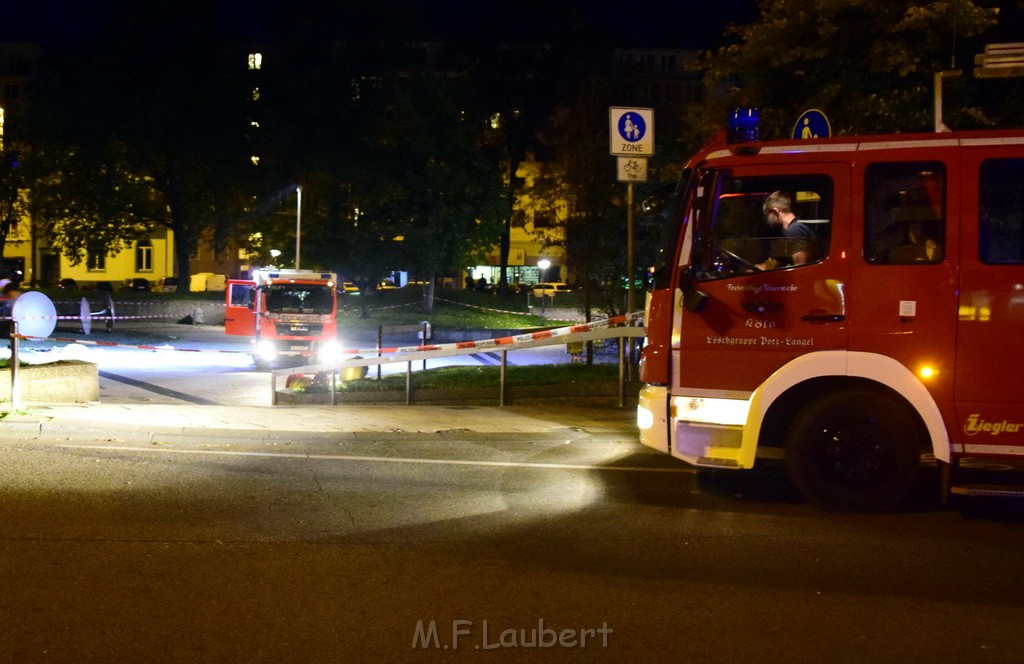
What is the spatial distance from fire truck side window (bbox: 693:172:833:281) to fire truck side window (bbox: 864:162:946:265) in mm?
303

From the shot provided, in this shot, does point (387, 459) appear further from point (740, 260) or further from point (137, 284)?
point (137, 284)

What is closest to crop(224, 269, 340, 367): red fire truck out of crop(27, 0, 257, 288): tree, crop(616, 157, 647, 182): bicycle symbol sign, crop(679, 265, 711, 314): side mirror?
crop(616, 157, 647, 182): bicycle symbol sign

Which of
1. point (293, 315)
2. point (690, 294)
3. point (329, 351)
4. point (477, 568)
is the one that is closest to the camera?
point (477, 568)

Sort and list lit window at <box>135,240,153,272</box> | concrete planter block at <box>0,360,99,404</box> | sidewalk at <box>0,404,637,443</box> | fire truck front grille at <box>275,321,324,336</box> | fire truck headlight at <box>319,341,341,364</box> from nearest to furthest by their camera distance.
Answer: sidewalk at <box>0,404,637,443</box> → concrete planter block at <box>0,360,99,404</box> → fire truck headlight at <box>319,341,341,364</box> → fire truck front grille at <box>275,321,324,336</box> → lit window at <box>135,240,153,272</box>

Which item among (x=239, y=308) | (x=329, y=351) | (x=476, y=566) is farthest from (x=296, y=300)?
(x=476, y=566)

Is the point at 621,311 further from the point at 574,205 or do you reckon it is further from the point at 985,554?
the point at 985,554

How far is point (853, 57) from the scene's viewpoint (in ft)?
46.2

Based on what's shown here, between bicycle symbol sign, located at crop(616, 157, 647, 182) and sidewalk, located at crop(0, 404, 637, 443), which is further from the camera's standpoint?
bicycle symbol sign, located at crop(616, 157, 647, 182)

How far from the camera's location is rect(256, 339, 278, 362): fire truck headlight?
24.2m

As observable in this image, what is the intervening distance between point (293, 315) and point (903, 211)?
62.1 ft

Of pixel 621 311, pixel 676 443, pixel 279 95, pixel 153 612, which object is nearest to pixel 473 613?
pixel 153 612

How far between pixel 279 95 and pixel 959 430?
4456 centimetres

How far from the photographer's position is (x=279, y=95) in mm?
48188

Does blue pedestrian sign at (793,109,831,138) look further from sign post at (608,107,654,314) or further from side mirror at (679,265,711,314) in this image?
→ side mirror at (679,265,711,314)
